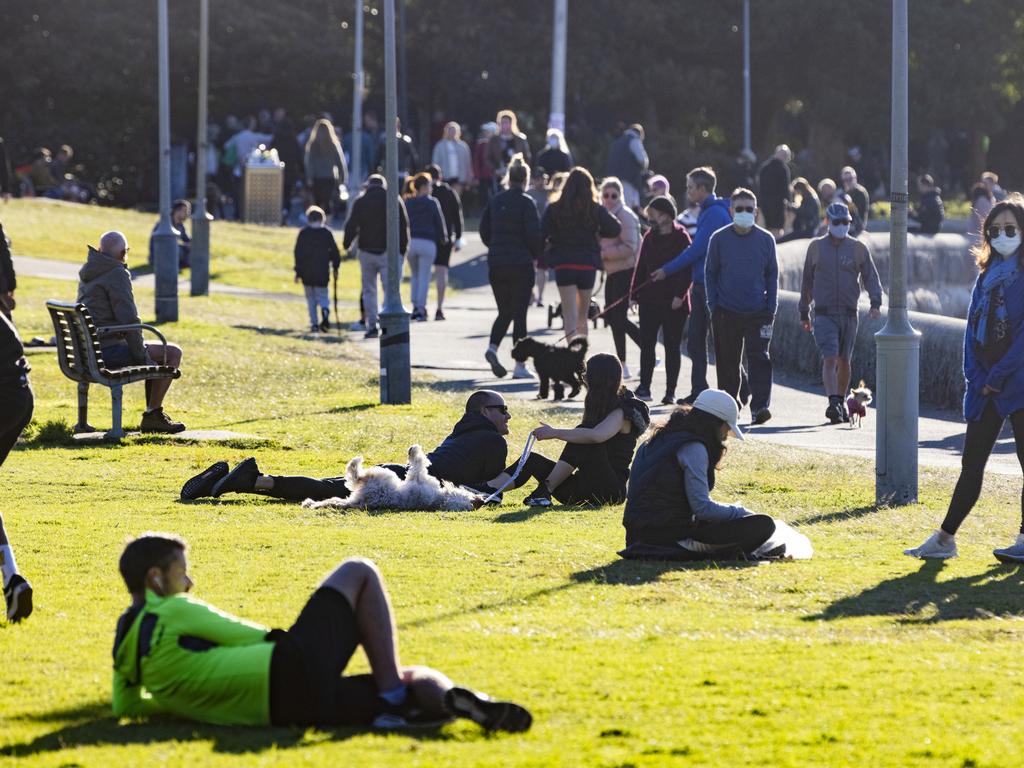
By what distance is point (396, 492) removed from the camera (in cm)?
1252

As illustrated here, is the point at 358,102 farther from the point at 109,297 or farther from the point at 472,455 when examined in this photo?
the point at 472,455

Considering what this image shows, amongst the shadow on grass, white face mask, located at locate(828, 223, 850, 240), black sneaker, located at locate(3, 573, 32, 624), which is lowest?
the shadow on grass

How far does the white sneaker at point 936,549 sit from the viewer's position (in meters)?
10.8

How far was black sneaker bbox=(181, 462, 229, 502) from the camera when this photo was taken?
41.5ft

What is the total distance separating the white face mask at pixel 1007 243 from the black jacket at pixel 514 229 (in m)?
9.47

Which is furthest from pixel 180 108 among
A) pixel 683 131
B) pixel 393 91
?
pixel 393 91

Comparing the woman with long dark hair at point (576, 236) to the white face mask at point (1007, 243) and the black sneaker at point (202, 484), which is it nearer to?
the black sneaker at point (202, 484)

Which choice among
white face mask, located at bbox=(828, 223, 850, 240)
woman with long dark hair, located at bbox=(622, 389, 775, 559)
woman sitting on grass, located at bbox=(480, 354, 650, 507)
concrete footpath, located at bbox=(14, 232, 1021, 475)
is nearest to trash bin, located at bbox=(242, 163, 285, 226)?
concrete footpath, located at bbox=(14, 232, 1021, 475)

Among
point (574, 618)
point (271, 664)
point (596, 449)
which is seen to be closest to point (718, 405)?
point (574, 618)

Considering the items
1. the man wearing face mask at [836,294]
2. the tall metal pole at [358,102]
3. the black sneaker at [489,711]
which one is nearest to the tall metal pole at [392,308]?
the man wearing face mask at [836,294]

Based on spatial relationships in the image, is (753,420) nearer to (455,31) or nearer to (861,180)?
(455,31)

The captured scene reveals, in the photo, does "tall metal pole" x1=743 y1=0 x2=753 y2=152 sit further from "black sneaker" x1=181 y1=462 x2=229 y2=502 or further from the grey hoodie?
"black sneaker" x1=181 y1=462 x2=229 y2=502

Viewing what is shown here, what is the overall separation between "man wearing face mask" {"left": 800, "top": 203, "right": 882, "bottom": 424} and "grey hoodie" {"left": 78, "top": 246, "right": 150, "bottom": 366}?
5934mm

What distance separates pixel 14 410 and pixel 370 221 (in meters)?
15.6
